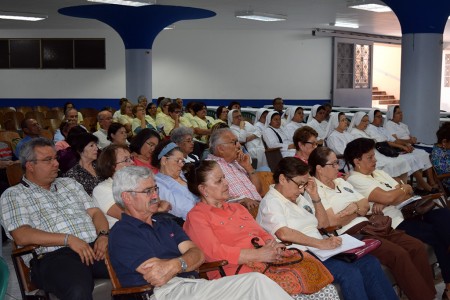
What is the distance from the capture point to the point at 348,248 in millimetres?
3619

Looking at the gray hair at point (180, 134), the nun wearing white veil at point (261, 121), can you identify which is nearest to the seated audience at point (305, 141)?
the gray hair at point (180, 134)

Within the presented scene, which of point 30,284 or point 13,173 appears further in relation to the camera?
point 13,173

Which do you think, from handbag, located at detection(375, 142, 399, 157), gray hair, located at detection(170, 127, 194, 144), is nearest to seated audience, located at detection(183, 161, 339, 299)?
gray hair, located at detection(170, 127, 194, 144)

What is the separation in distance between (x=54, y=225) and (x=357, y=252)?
5.92 feet

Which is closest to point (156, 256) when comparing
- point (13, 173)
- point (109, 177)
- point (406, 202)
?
point (109, 177)

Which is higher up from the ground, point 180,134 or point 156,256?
point 180,134

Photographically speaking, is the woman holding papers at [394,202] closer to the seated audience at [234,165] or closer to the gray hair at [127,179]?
the seated audience at [234,165]

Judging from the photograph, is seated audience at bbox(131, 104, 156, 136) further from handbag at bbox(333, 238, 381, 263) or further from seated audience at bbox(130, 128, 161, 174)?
handbag at bbox(333, 238, 381, 263)

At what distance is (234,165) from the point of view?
4.88 m

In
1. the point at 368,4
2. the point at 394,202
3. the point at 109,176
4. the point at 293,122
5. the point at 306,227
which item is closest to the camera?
the point at 306,227

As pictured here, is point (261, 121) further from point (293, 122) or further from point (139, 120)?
point (139, 120)

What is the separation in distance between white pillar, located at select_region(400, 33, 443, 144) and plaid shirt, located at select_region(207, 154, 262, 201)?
6019mm

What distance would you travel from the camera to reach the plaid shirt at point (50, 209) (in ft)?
11.3

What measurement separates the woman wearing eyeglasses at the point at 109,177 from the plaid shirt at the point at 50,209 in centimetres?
8
